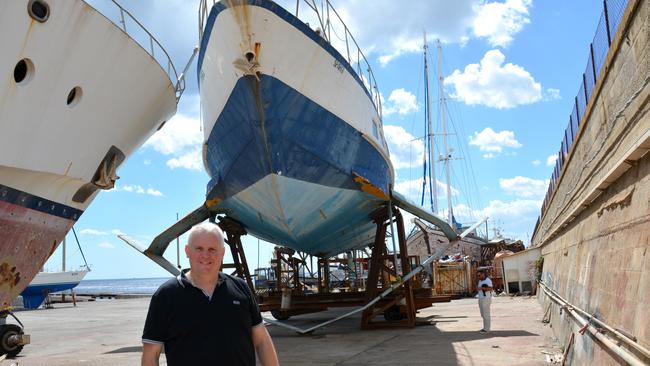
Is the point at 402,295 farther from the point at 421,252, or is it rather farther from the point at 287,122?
the point at 421,252

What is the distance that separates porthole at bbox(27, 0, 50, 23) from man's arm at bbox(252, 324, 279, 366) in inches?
162

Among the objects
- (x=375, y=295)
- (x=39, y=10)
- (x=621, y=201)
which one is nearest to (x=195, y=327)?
(x=621, y=201)

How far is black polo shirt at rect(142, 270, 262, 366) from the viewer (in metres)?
2.12

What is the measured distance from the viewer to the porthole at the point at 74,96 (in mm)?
5657

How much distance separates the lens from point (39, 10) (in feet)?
16.3

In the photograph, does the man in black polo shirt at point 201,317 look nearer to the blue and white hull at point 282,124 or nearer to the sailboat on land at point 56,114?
the sailboat on land at point 56,114

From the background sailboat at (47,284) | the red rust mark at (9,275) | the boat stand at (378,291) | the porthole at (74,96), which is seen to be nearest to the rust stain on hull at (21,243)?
the red rust mark at (9,275)

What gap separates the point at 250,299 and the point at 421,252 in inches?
1213

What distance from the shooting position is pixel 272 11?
693 centimetres

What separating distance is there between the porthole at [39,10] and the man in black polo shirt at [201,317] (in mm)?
3795

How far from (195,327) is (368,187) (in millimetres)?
6859

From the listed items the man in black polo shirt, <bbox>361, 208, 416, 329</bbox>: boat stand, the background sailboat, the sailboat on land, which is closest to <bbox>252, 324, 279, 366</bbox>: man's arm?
the man in black polo shirt

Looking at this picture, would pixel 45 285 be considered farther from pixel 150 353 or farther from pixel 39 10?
pixel 150 353

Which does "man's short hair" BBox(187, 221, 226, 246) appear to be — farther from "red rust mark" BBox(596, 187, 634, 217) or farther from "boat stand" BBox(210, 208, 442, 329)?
"boat stand" BBox(210, 208, 442, 329)
